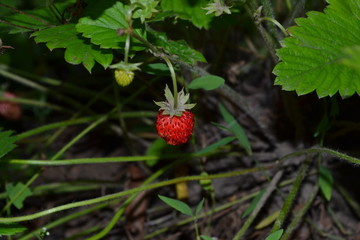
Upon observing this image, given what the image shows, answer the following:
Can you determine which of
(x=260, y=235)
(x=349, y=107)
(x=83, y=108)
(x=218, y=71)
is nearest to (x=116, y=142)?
(x=83, y=108)

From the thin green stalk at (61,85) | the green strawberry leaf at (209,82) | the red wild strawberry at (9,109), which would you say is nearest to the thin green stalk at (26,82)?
the thin green stalk at (61,85)

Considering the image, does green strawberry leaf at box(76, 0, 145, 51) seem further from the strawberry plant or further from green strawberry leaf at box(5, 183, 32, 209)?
green strawberry leaf at box(5, 183, 32, 209)

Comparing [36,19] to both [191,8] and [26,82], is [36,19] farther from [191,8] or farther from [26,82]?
[26,82]

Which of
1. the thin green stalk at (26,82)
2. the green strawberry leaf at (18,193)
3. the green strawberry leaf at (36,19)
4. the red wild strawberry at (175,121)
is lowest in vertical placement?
the green strawberry leaf at (18,193)

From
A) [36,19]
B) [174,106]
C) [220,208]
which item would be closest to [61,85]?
[36,19]

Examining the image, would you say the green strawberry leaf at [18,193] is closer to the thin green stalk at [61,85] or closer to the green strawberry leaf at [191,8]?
the thin green stalk at [61,85]
